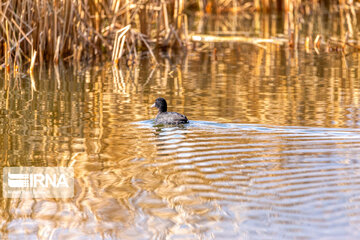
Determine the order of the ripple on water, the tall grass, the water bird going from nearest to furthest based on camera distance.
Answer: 1. the ripple on water
2. the water bird
3. the tall grass

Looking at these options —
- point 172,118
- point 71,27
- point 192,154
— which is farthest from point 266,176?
point 71,27

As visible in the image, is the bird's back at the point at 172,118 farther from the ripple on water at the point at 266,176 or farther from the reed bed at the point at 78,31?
the reed bed at the point at 78,31

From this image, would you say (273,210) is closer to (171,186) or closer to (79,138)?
(171,186)

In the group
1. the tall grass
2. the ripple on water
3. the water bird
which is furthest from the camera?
the tall grass

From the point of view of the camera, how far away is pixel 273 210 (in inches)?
186

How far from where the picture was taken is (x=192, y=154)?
6.31 meters

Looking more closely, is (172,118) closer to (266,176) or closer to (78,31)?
(266,176)

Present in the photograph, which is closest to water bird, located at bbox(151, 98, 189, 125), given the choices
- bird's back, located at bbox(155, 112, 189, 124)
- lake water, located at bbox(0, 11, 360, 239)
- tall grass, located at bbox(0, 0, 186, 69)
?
bird's back, located at bbox(155, 112, 189, 124)

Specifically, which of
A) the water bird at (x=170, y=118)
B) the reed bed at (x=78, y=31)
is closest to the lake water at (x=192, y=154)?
the water bird at (x=170, y=118)

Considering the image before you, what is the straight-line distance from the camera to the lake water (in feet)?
14.9

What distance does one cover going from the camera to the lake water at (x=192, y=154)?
4.55m

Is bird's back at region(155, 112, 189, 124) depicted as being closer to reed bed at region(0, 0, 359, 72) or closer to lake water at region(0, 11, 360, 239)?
lake water at region(0, 11, 360, 239)

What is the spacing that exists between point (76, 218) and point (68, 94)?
576 centimetres

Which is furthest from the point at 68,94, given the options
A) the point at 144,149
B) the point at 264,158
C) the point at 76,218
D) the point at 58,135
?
the point at 76,218
